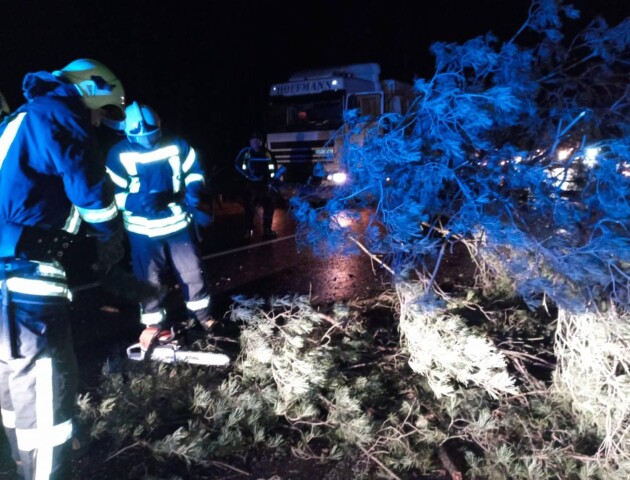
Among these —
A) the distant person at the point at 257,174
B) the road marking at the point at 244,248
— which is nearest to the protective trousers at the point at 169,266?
the road marking at the point at 244,248

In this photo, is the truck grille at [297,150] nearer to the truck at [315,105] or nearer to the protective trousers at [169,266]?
the truck at [315,105]

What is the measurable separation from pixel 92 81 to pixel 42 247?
879mm

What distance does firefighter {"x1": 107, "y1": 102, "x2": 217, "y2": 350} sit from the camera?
3582 millimetres

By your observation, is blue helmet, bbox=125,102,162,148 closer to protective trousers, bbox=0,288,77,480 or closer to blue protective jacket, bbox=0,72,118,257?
blue protective jacket, bbox=0,72,118,257

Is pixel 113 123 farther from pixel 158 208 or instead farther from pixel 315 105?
pixel 315 105

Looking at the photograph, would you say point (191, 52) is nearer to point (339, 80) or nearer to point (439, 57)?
point (339, 80)

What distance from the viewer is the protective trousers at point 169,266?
3.75 metres

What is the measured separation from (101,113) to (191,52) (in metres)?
17.1

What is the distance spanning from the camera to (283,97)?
12219 millimetres

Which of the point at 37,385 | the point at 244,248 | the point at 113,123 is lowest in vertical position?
the point at 244,248

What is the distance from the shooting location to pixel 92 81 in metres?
2.56

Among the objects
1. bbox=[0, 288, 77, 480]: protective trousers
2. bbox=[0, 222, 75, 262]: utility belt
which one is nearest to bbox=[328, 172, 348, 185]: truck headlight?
bbox=[0, 222, 75, 262]: utility belt

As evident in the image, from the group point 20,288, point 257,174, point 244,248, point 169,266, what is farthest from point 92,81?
point 257,174

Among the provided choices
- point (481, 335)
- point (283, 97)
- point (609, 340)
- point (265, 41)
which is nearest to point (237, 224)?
point (283, 97)
